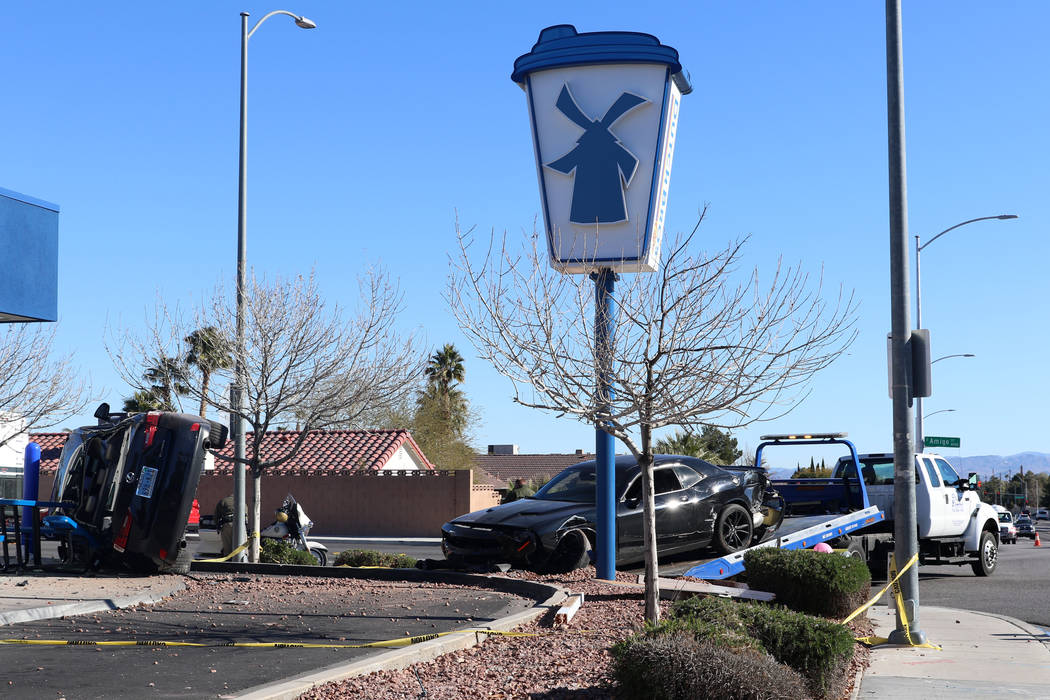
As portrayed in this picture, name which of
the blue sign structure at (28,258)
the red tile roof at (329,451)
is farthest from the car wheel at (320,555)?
the red tile roof at (329,451)

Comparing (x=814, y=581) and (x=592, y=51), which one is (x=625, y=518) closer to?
(x=814, y=581)

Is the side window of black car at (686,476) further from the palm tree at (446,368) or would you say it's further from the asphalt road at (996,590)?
the palm tree at (446,368)

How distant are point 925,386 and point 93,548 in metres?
A: 10.7

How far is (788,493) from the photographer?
59.9 ft

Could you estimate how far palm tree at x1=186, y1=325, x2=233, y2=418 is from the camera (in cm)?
1797

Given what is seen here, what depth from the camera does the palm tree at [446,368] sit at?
62.9 meters

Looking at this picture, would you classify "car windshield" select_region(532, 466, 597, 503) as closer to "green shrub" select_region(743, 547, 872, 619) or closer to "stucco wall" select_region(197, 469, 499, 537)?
"green shrub" select_region(743, 547, 872, 619)

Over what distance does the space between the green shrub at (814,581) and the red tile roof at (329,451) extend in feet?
91.6

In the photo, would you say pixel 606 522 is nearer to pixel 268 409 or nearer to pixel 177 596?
pixel 177 596

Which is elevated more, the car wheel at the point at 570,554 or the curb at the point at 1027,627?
the car wheel at the point at 570,554

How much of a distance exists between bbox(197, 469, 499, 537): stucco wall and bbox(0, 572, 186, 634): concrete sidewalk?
20.6 metres

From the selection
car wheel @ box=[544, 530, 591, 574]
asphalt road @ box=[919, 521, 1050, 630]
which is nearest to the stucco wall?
asphalt road @ box=[919, 521, 1050, 630]

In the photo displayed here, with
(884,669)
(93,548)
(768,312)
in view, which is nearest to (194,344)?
(93,548)

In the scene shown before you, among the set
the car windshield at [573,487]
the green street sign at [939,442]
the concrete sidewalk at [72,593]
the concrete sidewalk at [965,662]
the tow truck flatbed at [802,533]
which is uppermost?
the green street sign at [939,442]
